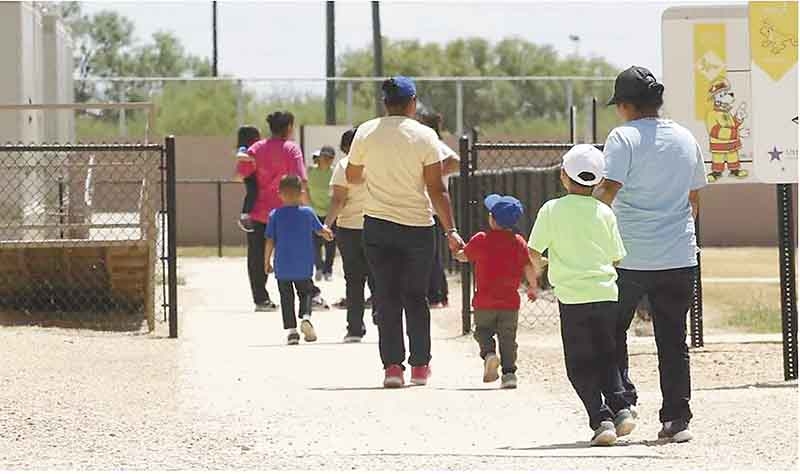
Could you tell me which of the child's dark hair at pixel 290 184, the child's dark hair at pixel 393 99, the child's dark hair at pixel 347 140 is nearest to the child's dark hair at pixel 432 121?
the child's dark hair at pixel 347 140

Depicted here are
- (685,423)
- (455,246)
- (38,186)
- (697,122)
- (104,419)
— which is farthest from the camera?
(38,186)

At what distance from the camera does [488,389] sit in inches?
418

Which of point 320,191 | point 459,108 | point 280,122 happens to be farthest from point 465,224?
point 459,108

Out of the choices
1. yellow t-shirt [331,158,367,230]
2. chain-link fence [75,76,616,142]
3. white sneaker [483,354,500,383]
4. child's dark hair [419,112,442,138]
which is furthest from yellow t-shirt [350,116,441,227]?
chain-link fence [75,76,616,142]

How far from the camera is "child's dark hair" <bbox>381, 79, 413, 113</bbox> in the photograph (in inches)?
417

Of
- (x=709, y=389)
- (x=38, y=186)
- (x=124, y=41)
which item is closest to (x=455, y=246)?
(x=709, y=389)

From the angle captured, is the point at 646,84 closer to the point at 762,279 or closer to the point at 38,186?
the point at 38,186

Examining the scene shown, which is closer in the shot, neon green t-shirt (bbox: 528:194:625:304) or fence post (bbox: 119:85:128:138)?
neon green t-shirt (bbox: 528:194:625:304)

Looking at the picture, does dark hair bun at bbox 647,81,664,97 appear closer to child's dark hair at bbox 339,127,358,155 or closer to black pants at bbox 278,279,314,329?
black pants at bbox 278,279,314,329

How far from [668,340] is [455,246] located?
6.96 ft

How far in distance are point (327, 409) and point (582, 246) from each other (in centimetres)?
197

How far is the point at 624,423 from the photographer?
8281mm

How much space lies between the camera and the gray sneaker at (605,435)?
8.16m

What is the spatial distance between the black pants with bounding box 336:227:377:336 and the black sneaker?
4.69 meters
